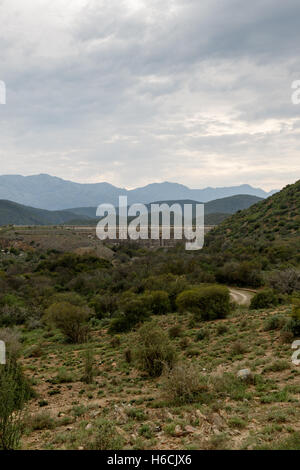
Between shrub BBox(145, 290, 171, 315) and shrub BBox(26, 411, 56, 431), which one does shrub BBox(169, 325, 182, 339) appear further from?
shrub BBox(26, 411, 56, 431)

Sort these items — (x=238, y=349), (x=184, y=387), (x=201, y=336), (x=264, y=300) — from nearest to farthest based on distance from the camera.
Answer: (x=184, y=387) < (x=238, y=349) < (x=201, y=336) < (x=264, y=300)

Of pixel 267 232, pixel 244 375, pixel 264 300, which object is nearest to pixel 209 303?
pixel 264 300

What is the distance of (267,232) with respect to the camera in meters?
54.1

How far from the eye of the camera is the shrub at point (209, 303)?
23.2 metres

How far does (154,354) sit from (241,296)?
2010 cm

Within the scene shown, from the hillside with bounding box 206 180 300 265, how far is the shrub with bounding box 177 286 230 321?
16216 millimetres

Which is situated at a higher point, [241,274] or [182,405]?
[182,405]

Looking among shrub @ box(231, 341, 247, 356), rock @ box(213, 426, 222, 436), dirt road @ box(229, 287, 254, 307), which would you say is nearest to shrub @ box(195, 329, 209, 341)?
shrub @ box(231, 341, 247, 356)

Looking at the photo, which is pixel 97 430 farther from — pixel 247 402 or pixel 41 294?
pixel 41 294

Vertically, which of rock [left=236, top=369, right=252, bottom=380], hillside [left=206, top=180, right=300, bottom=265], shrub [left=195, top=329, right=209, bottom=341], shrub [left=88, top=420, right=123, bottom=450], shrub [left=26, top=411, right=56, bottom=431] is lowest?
shrub [left=195, top=329, right=209, bottom=341]

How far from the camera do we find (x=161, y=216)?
188125mm

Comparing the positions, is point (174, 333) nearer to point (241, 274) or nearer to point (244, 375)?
point (244, 375)

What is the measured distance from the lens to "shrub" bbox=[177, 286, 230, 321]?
23250mm
